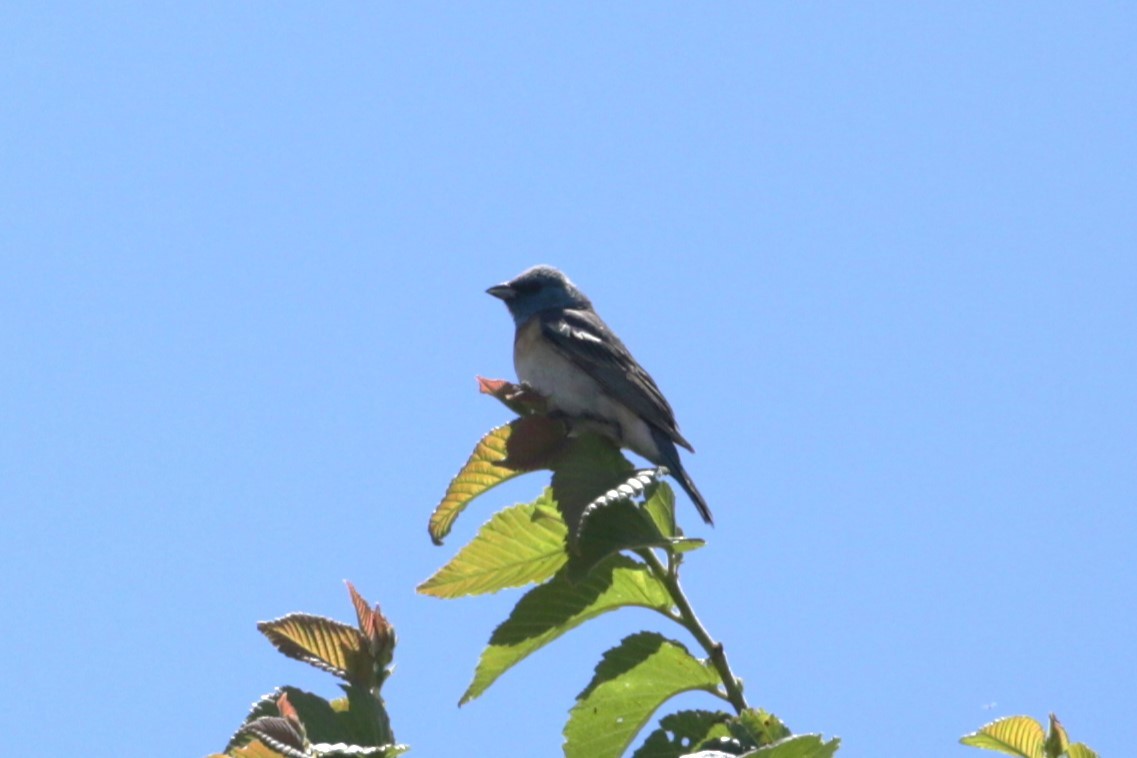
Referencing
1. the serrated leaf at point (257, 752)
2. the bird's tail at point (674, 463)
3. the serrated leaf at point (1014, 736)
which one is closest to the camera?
the serrated leaf at point (257, 752)

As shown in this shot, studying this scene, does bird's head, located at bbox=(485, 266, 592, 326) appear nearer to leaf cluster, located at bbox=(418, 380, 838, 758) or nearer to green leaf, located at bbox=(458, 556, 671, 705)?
leaf cluster, located at bbox=(418, 380, 838, 758)

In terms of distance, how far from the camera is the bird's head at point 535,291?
8.45 metres

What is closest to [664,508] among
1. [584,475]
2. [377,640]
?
[584,475]

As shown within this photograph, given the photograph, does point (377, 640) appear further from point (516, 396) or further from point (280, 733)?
point (516, 396)

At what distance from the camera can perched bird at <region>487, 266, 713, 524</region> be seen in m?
7.34

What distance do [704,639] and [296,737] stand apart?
1.27 metres

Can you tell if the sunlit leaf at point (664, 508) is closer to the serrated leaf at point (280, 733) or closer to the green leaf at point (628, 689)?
the green leaf at point (628, 689)

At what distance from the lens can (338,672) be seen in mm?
3225

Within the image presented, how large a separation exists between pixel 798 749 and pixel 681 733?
0.72m

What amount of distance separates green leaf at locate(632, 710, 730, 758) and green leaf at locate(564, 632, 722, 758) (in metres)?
0.18

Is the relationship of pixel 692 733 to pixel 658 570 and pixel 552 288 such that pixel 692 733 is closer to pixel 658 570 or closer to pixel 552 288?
pixel 658 570

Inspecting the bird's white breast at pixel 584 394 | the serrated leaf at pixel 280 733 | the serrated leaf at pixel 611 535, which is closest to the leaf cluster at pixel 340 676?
the serrated leaf at pixel 280 733

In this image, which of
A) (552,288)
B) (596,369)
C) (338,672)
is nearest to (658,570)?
(338,672)

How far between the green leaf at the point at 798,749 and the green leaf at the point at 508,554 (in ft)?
3.88
